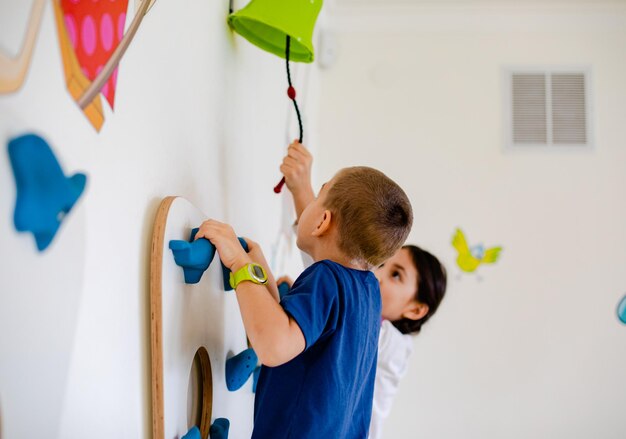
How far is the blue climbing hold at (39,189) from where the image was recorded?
0.49m

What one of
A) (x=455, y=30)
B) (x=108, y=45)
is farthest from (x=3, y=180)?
(x=455, y=30)

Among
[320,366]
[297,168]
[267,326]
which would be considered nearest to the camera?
[267,326]

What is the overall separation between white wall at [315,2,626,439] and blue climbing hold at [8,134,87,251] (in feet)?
6.72

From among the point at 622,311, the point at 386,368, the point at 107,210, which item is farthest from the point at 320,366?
the point at 622,311

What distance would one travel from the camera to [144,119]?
0.78m

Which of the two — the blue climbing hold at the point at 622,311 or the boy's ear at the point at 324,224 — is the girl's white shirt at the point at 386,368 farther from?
the blue climbing hold at the point at 622,311

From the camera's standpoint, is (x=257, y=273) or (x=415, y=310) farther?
(x=415, y=310)

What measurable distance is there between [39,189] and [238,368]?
2.11 ft

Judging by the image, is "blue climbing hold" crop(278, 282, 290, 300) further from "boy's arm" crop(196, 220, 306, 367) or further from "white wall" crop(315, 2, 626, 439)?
"white wall" crop(315, 2, 626, 439)

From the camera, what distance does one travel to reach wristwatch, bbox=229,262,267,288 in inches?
34.2

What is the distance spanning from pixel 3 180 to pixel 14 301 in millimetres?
91

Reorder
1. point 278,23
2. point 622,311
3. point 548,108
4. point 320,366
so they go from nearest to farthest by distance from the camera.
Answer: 1. point 320,366
2. point 278,23
3. point 622,311
4. point 548,108

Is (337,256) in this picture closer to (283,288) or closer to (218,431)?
(218,431)

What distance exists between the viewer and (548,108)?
2547 millimetres
